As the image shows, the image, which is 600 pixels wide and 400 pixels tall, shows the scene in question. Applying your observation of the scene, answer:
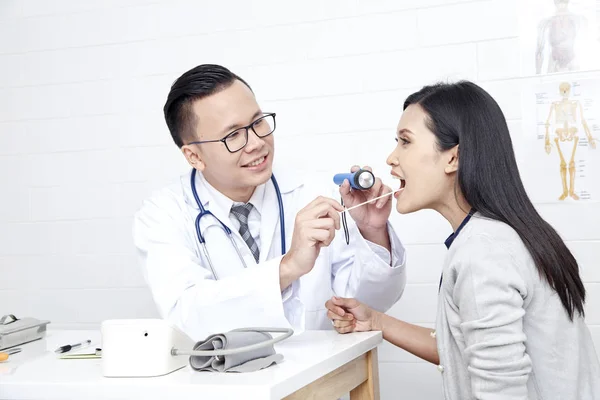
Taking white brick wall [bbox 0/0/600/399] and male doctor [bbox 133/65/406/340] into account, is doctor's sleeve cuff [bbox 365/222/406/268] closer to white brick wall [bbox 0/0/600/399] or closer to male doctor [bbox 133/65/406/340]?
male doctor [bbox 133/65/406/340]

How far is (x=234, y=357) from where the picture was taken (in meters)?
1.36

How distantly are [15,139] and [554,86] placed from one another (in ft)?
7.33

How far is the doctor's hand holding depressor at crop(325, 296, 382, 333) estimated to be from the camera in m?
1.87

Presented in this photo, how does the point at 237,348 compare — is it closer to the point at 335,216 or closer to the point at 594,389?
the point at 335,216

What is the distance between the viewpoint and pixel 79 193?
3.15m

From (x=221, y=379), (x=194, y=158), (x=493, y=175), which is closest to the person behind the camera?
(x=221, y=379)

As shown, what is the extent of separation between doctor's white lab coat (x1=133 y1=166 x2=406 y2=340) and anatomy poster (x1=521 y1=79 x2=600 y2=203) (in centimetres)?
77

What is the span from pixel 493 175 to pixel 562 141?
3.59 ft

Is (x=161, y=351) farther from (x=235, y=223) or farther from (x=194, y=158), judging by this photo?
(x=194, y=158)

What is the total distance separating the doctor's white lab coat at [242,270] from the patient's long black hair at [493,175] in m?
0.46

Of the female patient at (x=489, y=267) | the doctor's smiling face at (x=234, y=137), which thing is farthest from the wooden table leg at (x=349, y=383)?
the doctor's smiling face at (x=234, y=137)

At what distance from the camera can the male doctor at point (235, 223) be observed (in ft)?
6.32

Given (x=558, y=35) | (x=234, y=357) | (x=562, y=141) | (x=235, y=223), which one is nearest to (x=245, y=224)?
(x=235, y=223)

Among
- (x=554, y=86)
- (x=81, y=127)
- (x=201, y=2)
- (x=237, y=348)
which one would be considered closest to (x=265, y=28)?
(x=201, y=2)
